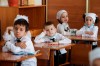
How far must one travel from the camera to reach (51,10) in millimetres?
6512

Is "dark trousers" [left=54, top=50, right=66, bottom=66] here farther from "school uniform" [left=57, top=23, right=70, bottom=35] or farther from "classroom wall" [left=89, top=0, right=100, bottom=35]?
"classroom wall" [left=89, top=0, right=100, bottom=35]

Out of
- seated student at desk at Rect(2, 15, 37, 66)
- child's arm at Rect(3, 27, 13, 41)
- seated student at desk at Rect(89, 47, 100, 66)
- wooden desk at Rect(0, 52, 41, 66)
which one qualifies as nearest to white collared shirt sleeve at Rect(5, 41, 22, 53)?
seated student at desk at Rect(2, 15, 37, 66)

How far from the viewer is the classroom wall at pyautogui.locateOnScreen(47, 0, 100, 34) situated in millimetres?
6241

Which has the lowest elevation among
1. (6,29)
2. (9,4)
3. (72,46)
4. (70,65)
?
(70,65)

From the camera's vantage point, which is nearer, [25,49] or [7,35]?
[25,49]

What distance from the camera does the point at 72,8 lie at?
6.36m

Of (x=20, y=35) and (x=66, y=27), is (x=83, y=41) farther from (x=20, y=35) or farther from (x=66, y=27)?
(x=20, y=35)

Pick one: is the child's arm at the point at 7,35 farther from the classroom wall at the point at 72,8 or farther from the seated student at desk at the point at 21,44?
the classroom wall at the point at 72,8

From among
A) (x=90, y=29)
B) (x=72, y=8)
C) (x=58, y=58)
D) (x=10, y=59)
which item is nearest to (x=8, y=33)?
(x=58, y=58)

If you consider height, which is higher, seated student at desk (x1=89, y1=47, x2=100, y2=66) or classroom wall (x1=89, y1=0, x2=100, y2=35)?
classroom wall (x1=89, y1=0, x2=100, y2=35)

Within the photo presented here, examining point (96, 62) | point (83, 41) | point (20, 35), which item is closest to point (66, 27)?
point (83, 41)

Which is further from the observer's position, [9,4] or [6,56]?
[9,4]

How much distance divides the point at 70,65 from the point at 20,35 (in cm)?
193

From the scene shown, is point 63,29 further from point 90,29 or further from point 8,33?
point 8,33
